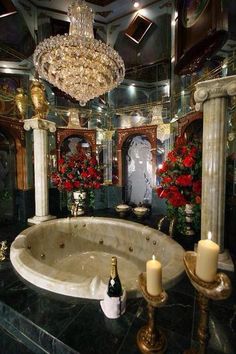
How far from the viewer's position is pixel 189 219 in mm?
2795

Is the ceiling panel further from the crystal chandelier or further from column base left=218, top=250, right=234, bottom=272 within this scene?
column base left=218, top=250, right=234, bottom=272

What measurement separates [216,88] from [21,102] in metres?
3.73

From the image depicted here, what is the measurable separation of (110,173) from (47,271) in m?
3.25

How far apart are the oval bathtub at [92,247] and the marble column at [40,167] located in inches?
20.2

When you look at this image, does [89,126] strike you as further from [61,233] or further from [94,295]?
[94,295]

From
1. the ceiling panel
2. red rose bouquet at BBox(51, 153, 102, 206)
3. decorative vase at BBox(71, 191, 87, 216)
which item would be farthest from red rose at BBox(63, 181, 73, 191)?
the ceiling panel

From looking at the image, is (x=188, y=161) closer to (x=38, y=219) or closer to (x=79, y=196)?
(x=79, y=196)

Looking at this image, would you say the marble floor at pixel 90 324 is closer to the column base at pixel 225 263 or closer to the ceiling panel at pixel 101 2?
the column base at pixel 225 263

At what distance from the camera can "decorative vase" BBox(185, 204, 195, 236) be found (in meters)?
2.70

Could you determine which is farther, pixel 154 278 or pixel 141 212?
pixel 141 212

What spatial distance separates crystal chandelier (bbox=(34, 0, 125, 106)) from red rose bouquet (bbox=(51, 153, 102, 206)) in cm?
153

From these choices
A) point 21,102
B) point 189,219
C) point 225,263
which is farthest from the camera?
point 21,102

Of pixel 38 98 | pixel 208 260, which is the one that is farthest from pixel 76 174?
pixel 208 260

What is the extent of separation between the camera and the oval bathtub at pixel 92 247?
96.9 inches
